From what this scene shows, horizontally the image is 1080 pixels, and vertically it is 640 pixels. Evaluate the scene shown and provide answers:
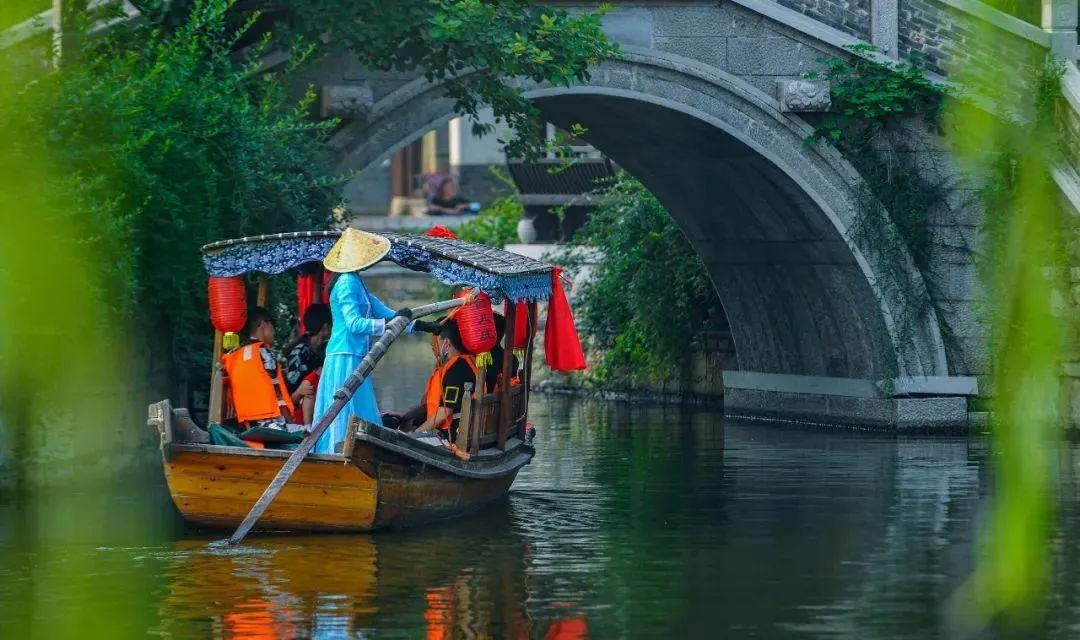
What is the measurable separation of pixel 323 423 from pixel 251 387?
1333mm

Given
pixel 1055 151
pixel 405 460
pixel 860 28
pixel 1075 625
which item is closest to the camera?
pixel 1055 151

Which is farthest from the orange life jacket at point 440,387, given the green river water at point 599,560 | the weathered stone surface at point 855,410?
the weathered stone surface at point 855,410

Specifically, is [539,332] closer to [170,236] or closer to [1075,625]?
[170,236]

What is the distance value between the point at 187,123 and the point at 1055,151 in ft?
39.0

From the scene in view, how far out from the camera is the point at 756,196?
1848 centimetres

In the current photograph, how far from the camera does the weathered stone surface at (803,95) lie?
16781 millimetres

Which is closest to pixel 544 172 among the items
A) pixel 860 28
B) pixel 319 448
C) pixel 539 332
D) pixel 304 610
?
pixel 539 332

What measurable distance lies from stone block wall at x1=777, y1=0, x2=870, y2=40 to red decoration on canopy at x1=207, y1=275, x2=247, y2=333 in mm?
7103

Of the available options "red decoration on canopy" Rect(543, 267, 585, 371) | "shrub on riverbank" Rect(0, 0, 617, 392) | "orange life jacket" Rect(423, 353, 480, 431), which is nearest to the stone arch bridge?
"shrub on riverbank" Rect(0, 0, 617, 392)

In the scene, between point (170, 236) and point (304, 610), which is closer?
point (304, 610)

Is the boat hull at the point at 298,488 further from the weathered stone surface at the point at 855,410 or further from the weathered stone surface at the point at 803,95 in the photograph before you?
the weathered stone surface at the point at 855,410

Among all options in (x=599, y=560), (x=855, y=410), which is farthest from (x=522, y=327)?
(x=855, y=410)

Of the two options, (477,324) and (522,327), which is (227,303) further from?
(522,327)

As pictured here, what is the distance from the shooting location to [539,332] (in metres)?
27.1
